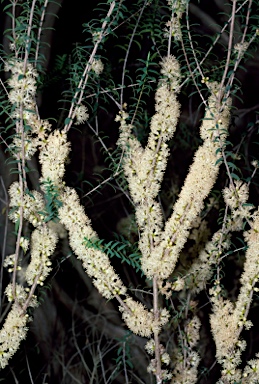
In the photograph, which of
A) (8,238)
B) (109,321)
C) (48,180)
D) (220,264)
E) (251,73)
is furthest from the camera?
(251,73)

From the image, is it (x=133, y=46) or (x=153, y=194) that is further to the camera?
(x=133, y=46)

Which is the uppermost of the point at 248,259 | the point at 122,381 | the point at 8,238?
the point at 248,259

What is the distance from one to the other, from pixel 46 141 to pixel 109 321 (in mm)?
1296

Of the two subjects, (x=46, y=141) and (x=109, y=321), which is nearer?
(x=46, y=141)

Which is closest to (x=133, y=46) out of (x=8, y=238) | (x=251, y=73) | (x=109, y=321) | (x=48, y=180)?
(x=251, y=73)

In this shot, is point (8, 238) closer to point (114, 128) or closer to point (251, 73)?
point (114, 128)

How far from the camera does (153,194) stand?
124 centimetres

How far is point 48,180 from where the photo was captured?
118cm

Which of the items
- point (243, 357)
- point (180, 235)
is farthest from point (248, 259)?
point (243, 357)

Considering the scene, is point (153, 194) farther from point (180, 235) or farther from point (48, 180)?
point (48, 180)

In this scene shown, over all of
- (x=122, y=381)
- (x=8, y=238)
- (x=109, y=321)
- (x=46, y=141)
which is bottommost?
(x=122, y=381)

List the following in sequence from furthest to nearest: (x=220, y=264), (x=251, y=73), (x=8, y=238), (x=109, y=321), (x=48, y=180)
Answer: (x=251, y=73), (x=109, y=321), (x=8, y=238), (x=220, y=264), (x=48, y=180)

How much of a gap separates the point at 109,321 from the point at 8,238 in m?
0.57

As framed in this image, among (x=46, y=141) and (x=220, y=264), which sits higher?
(x=46, y=141)
